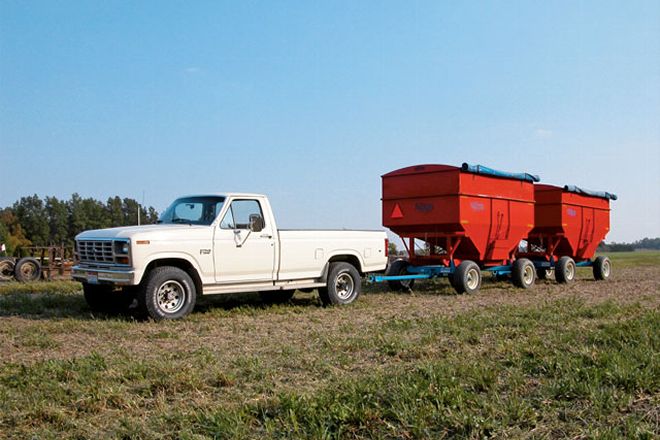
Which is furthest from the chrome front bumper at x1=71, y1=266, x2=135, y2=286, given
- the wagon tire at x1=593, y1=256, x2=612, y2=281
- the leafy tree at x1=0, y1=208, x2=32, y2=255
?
the leafy tree at x1=0, y1=208, x2=32, y2=255

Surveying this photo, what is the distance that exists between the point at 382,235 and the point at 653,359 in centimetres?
843

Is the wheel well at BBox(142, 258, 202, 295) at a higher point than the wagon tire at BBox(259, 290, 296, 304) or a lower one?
higher

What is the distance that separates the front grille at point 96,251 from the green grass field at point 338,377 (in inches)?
40.2

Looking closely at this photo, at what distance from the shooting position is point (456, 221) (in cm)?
1552

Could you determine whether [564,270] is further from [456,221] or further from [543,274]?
[456,221]

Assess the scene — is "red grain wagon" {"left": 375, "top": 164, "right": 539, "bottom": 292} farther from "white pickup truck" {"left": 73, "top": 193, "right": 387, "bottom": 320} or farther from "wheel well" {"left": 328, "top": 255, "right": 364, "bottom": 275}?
"white pickup truck" {"left": 73, "top": 193, "right": 387, "bottom": 320}

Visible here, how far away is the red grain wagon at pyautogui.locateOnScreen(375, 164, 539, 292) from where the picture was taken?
618 inches

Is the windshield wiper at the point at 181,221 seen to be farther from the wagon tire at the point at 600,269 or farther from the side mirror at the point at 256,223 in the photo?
the wagon tire at the point at 600,269

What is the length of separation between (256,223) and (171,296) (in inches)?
83.1

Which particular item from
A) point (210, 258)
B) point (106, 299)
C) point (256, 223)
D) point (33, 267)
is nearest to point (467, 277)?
point (256, 223)

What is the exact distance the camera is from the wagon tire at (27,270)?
20.7 meters

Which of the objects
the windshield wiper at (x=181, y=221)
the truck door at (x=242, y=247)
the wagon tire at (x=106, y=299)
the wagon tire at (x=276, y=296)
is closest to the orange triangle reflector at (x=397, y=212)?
the wagon tire at (x=276, y=296)

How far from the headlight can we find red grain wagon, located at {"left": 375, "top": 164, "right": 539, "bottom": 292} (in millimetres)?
6402

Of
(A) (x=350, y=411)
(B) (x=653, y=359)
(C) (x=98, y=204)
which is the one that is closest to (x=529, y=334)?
(B) (x=653, y=359)
